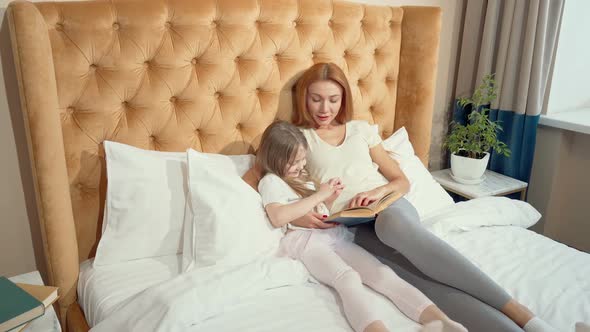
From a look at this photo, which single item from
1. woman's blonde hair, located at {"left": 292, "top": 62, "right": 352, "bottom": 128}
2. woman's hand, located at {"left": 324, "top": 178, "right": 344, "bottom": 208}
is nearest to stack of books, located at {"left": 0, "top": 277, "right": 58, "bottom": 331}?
woman's hand, located at {"left": 324, "top": 178, "right": 344, "bottom": 208}

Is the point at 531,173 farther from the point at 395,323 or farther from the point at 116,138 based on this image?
the point at 116,138

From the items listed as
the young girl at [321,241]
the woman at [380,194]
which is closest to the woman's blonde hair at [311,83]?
the woman at [380,194]

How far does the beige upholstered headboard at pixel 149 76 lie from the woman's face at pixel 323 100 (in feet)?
0.39

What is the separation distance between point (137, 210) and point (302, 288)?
62cm

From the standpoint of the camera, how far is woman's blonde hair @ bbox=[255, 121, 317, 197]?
5.89 feet

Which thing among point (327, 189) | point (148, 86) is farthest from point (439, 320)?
point (148, 86)

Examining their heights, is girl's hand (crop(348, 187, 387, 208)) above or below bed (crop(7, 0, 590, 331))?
below

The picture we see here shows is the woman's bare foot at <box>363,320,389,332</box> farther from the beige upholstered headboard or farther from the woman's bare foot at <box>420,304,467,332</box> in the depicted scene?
the beige upholstered headboard

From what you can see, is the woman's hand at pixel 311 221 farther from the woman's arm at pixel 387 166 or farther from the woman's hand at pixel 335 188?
the woman's arm at pixel 387 166

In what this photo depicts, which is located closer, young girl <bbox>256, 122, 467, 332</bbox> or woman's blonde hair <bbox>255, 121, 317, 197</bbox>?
young girl <bbox>256, 122, 467, 332</bbox>

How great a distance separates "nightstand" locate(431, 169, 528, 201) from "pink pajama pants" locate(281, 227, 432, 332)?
88cm

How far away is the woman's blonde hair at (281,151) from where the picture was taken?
5.89 feet

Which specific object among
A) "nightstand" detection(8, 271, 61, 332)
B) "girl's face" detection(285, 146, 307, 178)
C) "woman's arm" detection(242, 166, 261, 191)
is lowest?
"nightstand" detection(8, 271, 61, 332)

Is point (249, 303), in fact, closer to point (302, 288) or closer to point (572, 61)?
point (302, 288)
